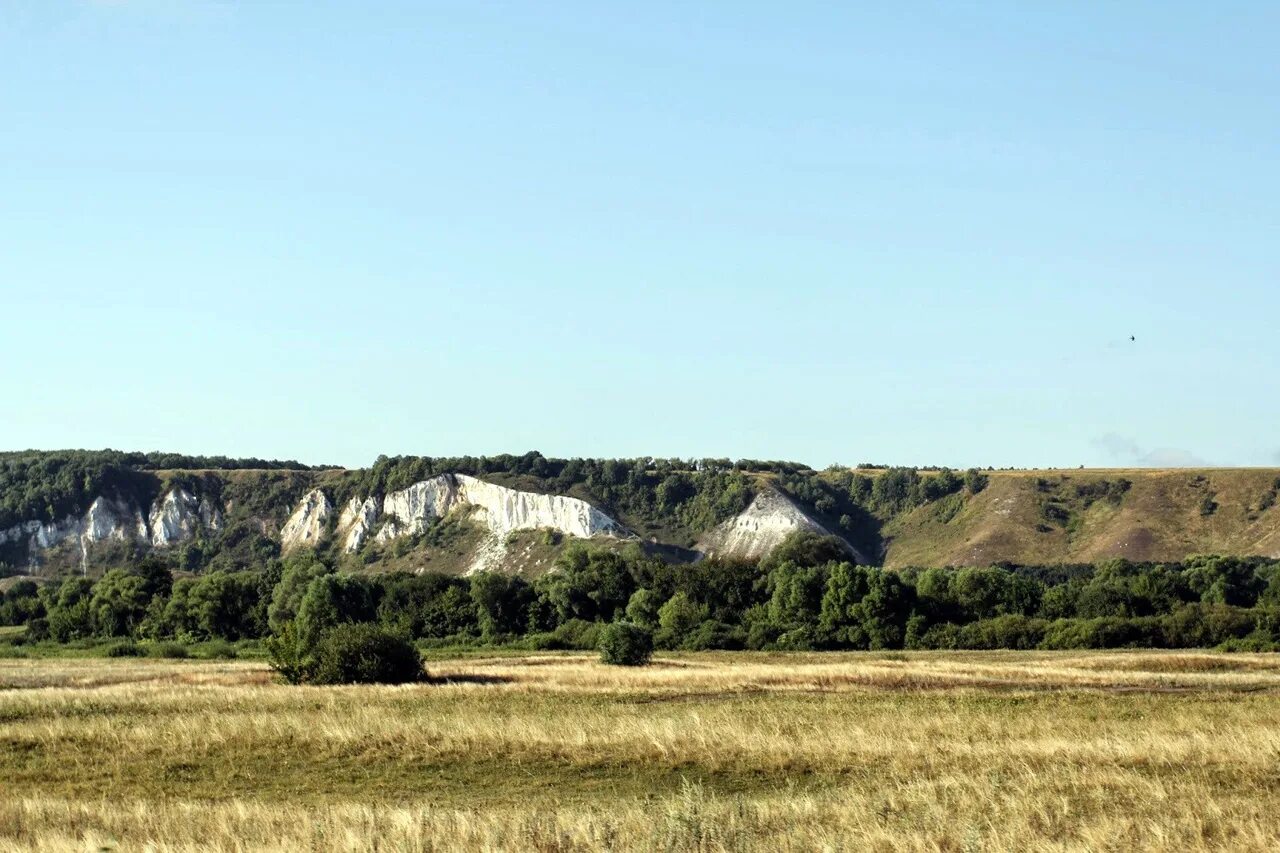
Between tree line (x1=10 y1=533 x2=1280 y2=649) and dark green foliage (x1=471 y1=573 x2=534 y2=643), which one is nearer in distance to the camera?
tree line (x1=10 y1=533 x2=1280 y2=649)

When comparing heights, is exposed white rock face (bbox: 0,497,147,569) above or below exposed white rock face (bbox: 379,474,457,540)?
below

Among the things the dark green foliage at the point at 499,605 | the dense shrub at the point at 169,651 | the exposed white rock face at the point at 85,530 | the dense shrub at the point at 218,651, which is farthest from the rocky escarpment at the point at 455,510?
the dense shrub at the point at 169,651

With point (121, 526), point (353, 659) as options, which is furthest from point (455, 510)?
point (353, 659)

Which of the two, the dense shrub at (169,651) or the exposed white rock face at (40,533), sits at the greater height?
the exposed white rock face at (40,533)

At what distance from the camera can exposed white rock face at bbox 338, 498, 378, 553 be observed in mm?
189375

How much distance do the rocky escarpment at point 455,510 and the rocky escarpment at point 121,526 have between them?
11.6m

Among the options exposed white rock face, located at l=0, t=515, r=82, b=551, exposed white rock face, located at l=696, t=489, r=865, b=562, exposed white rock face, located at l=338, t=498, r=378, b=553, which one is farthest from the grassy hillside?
exposed white rock face, located at l=0, t=515, r=82, b=551

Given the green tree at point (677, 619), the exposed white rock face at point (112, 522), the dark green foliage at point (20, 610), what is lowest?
the dark green foliage at point (20, 610)

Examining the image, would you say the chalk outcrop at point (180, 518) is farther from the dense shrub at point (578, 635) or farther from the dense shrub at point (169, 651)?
the dense shrub at point (578, 635)

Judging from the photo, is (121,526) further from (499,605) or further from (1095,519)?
(1095,519)

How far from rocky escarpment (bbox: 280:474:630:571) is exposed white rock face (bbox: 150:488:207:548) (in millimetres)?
11410

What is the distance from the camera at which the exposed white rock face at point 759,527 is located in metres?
179

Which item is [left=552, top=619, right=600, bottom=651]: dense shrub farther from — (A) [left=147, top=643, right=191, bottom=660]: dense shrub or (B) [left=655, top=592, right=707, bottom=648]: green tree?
(A) [left=147, top=643, right=191, bottom=660]: dense shrub

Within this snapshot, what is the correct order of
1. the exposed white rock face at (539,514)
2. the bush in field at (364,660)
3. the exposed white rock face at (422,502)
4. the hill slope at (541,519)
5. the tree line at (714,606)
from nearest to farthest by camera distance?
the bush in field at (364,660) < the tree line at (714,606) < the hill slope at (541,519) < the exposed white rock face at (539,514) < the exposed white rock face at (422,502)
